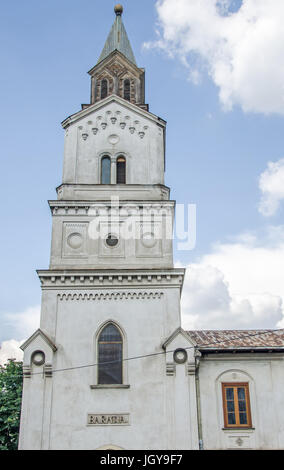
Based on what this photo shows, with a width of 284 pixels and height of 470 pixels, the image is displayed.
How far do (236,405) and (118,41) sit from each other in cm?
2461

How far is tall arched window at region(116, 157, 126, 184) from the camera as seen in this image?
28531 mm

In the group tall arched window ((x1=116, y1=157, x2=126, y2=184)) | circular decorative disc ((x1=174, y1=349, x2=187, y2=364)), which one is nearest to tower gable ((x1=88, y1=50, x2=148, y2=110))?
tall arched window ((x1=116, y1=157, x2=126, y2=184))

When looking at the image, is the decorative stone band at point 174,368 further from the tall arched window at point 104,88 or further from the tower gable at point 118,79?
the tall arched window at point 104,88

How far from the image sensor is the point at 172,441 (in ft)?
73.2

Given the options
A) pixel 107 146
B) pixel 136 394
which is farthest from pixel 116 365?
pixel 107 146

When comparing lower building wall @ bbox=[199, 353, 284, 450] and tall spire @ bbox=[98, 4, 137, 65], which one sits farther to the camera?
tall spire @ bbox=[98, 4, 137, 65]

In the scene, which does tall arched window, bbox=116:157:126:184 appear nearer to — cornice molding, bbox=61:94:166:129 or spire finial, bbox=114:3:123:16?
cornice molding, bbox=61:94:166:129

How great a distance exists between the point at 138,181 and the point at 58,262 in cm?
626

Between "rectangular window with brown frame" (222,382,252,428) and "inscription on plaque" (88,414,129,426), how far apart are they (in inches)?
183

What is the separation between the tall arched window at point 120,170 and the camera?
93.6 ft

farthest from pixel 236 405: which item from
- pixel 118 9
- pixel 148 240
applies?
pixel 118 9

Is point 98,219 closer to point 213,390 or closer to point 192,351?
point 192,351

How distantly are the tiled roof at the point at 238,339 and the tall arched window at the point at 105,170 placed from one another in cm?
918

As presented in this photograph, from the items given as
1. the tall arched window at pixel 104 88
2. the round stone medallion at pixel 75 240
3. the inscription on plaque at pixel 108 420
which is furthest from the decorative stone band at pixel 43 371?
the tall arched window at pixel 104 88
